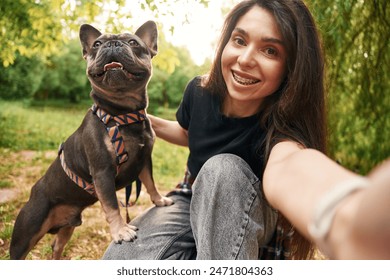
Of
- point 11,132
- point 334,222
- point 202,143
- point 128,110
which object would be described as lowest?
point 11,132

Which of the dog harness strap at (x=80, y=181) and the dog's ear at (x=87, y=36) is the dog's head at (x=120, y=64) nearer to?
the dog's ear at (x=87, y=36)

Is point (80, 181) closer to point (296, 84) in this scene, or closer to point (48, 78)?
point (296, 84)

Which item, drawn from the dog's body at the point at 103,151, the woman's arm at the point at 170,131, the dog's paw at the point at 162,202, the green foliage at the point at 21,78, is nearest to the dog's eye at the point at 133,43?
the dog's body at the point at 103,151

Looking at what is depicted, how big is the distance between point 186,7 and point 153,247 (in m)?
1.20

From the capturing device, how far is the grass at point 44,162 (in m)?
2.22

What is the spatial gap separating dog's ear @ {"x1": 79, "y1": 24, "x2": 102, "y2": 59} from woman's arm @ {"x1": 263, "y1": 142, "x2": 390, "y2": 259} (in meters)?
0.96

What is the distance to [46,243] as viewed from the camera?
7.30 ft

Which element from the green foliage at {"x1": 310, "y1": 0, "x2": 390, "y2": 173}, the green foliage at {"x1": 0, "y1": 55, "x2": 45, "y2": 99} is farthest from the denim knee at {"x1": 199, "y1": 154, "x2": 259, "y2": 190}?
the green foliage at {"x1": 0, "y1": 55, "x2": 45, "y2": 99}

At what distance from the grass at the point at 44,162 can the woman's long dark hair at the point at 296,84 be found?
1186 mm

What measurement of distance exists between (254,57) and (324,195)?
98cm

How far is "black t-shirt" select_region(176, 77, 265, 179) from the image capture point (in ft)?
5.51

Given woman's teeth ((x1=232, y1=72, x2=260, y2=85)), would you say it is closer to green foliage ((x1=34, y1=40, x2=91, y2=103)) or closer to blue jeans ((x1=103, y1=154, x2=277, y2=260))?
blue jeans ((x1=103, y1=154, x2=277, y2=260))

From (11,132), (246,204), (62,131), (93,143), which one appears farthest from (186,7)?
(11,132)

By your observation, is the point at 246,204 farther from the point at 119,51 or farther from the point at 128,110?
the point at 119,51
